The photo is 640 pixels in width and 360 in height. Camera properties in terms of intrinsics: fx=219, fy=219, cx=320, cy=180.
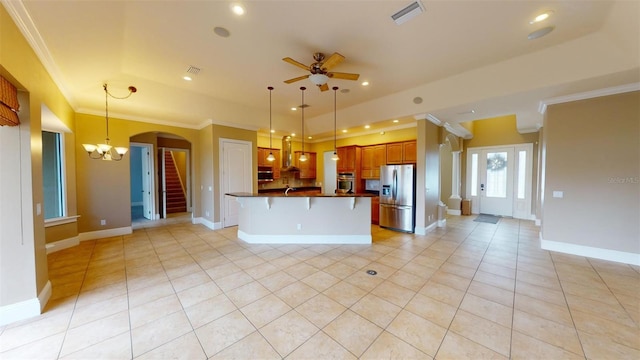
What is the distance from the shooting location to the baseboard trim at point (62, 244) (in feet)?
12.8

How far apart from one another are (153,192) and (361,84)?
7.07 meters

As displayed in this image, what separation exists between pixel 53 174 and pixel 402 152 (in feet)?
25.4

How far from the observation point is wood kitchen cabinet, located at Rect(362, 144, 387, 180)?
6531 mm

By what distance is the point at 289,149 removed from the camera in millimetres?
6324

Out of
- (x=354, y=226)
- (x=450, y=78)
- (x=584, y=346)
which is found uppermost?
(x=450, y=78)

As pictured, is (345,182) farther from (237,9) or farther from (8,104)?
(8,104)

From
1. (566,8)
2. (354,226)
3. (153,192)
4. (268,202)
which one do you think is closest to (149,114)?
(153,192)

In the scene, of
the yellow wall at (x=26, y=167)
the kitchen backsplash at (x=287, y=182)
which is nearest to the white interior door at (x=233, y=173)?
the kitchen backsplash at (x=287, y=182)

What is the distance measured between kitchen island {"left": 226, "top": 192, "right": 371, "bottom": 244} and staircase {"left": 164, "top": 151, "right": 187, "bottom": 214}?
5.48 metres

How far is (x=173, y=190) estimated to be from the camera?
8.63 metres

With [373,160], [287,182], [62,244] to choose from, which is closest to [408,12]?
[373,160]

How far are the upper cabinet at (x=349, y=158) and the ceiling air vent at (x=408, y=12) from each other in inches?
178

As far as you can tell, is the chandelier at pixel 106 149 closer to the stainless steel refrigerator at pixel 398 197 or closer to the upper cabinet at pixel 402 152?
the stainless steel refrigerator at pixel 398 197

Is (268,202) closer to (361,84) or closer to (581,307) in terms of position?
(361,84)
